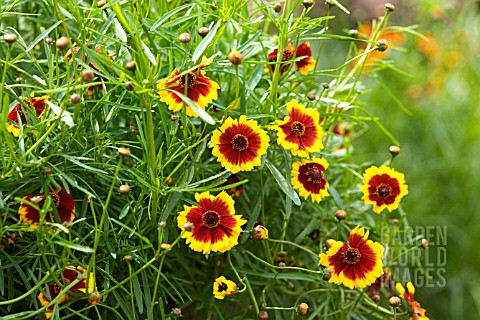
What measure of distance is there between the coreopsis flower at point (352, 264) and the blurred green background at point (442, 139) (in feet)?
3.02

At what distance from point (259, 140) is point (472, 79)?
1592 mm

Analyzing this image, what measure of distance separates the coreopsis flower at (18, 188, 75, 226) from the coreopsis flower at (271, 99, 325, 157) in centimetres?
25

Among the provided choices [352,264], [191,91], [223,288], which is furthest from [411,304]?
[191,91]

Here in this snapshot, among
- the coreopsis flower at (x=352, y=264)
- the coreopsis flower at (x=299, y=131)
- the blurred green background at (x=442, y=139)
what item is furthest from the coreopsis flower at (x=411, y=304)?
the blurred green background at (x=442, y=139)

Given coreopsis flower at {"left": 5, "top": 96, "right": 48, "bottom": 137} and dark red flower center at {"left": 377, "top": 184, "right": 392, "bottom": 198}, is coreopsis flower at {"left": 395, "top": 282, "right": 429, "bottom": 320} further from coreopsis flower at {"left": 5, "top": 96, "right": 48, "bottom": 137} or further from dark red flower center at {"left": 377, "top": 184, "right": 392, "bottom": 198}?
coreopsis flower at {"left": 5, "top": 96, "right": 48, "bottom": 137}

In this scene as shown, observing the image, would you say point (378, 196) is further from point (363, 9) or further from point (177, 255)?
point (363, 9)

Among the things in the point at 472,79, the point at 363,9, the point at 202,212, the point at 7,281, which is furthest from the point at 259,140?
the point at 363,9

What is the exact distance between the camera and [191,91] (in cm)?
72

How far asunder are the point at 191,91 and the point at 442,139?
1.39m

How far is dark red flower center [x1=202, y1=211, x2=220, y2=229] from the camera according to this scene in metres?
0.71

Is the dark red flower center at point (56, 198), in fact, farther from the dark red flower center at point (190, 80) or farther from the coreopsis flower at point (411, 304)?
the coreopsis flower at point (411, 304)

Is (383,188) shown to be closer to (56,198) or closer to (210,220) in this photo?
(210,220)

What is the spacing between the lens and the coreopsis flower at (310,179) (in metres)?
0.80

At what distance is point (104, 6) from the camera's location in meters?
0.77
